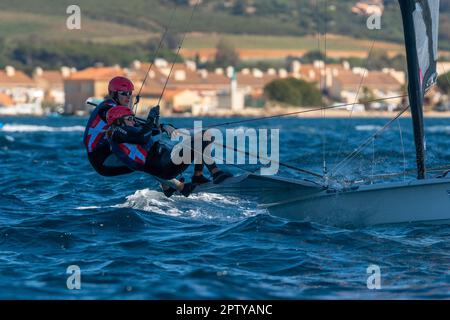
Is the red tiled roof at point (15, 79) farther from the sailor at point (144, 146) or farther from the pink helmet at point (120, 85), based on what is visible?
the sailor at point (144, 146)

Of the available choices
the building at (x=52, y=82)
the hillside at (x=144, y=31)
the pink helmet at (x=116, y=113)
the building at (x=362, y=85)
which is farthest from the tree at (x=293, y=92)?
the pink helmet at (x=116, y=113)

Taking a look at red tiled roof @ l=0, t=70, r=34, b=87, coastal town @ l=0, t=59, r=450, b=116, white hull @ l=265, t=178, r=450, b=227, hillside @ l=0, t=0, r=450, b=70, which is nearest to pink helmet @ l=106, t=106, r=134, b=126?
white hull @ l=265, t=178, r=450, b=227

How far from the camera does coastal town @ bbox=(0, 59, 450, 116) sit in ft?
364

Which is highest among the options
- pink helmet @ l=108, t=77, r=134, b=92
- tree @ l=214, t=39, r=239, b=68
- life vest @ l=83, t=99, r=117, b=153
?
tree @ l=214, t=39, r=239, b=68

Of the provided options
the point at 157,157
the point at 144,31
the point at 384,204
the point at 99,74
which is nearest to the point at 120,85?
the point at 157,157

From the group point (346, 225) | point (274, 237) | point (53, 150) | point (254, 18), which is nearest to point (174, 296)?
point (274, 237)

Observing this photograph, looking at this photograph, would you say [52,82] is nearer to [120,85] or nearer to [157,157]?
[120,85]

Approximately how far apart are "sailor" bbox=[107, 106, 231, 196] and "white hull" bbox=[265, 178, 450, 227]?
37.7 inches

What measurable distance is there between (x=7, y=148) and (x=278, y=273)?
716 inches

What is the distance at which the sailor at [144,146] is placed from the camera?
976cm

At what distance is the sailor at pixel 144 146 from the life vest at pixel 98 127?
0.22 meters

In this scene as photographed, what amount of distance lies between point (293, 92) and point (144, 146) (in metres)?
100

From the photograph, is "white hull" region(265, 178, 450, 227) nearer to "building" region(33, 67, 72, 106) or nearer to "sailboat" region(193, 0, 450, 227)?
"sailboat" region(193, 0, 450, 227)
